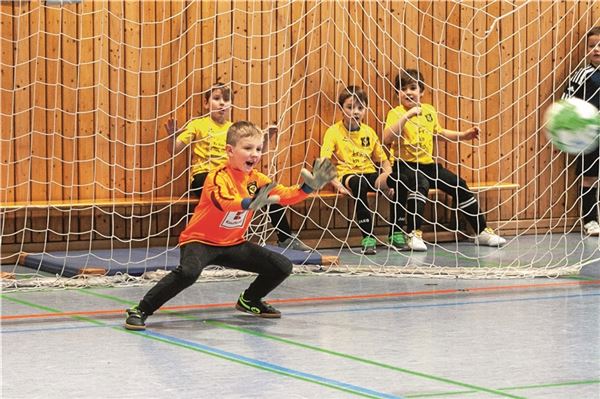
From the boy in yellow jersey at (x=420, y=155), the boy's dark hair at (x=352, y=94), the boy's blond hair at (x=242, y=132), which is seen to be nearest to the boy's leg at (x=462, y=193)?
the boy in yellow jersey at (x=420, y=155)

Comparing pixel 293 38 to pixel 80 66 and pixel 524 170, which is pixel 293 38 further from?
pixel 524 170

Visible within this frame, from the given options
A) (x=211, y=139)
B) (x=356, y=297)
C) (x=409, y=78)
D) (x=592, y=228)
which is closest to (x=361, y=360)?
(x=356, y=297)

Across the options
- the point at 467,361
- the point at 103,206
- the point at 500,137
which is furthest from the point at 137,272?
the point at 500,137

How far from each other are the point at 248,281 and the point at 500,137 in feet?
14.7

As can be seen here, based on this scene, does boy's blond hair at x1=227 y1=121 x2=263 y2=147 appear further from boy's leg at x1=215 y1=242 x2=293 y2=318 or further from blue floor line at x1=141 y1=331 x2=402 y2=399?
blue floor line at x1=141 y1=331 x2=402 y2=399

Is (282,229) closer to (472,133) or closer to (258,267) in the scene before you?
(472,133)

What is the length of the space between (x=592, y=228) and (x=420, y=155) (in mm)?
2046

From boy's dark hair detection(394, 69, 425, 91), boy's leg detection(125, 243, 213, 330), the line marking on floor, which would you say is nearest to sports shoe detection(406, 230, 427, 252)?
boy's dark hair detection(394, 69, 425, 91)

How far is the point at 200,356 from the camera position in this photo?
6023 millimetres

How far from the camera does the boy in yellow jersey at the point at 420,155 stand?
11.3 meters

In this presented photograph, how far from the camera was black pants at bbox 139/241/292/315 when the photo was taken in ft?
22.9

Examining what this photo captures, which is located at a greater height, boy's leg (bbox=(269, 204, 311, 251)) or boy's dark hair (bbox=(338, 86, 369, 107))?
boy's dark hair (bbox=(338, 86, 369, 107))

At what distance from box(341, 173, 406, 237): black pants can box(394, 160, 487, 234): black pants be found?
0.31 feet

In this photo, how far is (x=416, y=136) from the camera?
1159 cm
